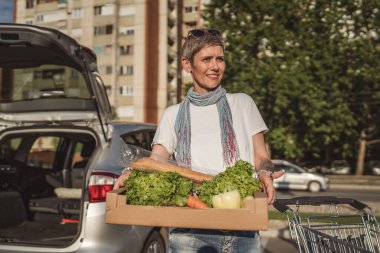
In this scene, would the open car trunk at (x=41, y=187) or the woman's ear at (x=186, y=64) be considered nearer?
the woman's ear at (x=186, y=64)

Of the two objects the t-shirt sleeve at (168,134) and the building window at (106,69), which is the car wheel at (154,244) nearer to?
the t-shirt sleeve at (168,134)

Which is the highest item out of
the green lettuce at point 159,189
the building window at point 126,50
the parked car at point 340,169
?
the building window at point 126,50

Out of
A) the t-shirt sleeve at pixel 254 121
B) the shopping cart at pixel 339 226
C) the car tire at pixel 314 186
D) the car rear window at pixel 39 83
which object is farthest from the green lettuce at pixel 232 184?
the car tire at pixel 314 186

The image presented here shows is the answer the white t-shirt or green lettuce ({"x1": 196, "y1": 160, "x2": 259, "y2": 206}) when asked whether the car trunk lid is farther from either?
green lettuce ({"x1": 196, "y1": 160, "x2": 259, "y2": 206})

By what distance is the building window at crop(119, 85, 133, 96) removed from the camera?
5459 cm

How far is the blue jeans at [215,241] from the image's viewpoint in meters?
2.30

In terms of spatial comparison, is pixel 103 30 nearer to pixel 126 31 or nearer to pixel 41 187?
pixel 126 31

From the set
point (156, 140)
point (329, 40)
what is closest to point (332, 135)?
point (329, 40)

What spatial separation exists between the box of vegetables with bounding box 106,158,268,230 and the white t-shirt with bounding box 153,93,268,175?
0.64 ft

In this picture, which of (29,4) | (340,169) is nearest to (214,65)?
Result: (340,169)

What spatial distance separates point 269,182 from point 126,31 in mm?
54766

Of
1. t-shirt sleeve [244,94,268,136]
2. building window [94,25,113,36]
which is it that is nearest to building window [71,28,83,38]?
building window [94,25,113,36]

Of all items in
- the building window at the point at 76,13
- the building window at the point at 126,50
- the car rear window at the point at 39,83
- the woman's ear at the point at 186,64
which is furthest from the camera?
the building window at the point at 76,13

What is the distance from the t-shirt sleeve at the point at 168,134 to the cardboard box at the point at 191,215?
563 millimetres
